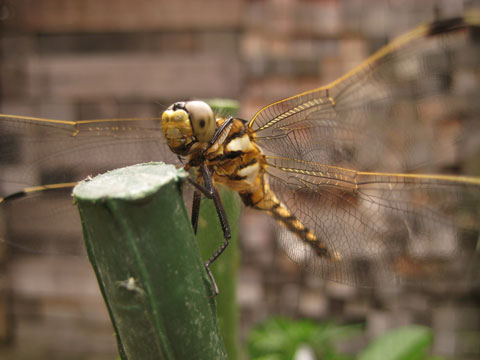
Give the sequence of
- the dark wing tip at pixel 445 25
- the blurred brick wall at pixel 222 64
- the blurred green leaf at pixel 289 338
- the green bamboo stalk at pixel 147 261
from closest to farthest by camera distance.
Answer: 1. the green bamboo stalk at pixel 147 261
2. the dark wing tip at pixel 445 25
3. the blurred green leaf at pixel 289 338
4. the blurred brick wall at pixel 222 64

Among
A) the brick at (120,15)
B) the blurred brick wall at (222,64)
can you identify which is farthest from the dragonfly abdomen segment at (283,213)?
the brick at (120,15)

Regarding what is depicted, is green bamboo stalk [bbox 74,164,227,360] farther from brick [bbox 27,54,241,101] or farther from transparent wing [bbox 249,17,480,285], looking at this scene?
brick [bbox 27,54,241,101]

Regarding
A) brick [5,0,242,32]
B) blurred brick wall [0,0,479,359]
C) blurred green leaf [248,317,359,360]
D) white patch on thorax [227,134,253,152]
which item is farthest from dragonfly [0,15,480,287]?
brick [5,0,242,32]

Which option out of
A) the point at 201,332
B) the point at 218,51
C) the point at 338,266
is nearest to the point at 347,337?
the point at 338,266

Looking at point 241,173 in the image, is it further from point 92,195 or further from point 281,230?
point 92,195

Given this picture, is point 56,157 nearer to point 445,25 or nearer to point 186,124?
point 186,124

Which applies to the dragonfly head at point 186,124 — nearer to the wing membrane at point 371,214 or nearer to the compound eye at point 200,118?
the compound eye at point 200,118
